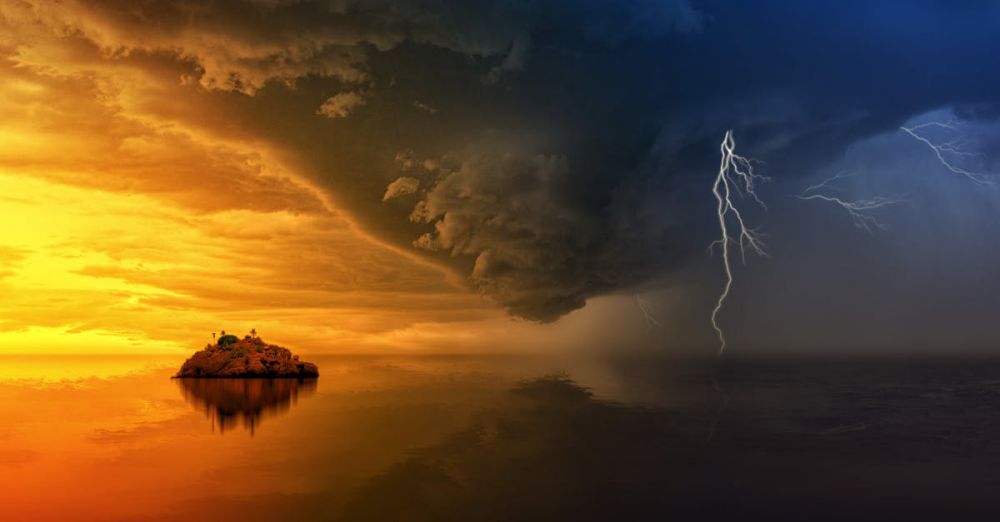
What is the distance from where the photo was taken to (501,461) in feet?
116

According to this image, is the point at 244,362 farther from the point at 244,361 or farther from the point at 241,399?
the point at 241,399

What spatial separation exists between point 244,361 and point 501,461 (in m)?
98.6

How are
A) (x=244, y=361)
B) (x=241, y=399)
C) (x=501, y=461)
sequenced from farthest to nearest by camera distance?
(x=244, y=361) < (x=241, y=399) < (x=501, y=461)

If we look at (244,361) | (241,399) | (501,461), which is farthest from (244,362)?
(501,461)

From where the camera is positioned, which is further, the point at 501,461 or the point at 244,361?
the point at 244,361

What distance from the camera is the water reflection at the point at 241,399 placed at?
57.3 metres

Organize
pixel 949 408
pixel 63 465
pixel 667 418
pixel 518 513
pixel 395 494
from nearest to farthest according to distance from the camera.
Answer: pixel 518 513
pixel 395 494
pixel 63 465
pixel 667 418
pixel 949 408

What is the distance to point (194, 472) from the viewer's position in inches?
1331

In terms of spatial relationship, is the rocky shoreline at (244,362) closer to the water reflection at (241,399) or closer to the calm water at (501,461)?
the water reflection at (241,399)

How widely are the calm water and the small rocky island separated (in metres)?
52.0

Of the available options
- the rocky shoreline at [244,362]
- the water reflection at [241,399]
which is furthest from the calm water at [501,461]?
the rocky shoreline at [244,362]

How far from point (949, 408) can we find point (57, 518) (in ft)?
247

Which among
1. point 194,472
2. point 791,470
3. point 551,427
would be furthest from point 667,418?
point 194,472

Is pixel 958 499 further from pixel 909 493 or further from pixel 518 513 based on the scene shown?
pixel 518 513
